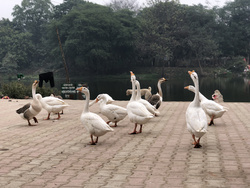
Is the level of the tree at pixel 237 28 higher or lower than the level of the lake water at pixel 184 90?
higher

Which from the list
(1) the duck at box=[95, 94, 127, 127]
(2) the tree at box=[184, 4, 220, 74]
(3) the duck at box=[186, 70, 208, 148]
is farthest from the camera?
(2) the tree at box=[184, 4, 220, 74]

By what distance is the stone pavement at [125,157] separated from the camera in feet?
15.1

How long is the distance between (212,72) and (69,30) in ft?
→ 76.0

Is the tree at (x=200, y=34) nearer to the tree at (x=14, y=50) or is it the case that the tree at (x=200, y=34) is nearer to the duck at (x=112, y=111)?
the tree at (x=14, y=50)

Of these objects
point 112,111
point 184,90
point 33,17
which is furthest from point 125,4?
point 112,111

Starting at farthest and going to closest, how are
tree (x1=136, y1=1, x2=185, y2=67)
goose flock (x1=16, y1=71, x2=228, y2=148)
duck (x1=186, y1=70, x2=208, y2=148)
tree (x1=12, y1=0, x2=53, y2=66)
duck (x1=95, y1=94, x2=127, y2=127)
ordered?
tree (x1=12, y1=0, x2=53, y2=66), tree (x1=136, y1=1, x2=185, y2=67), duck (x1=95, y1=94, x2=127, y2=127), goose flock (x1=16, y1=71, x2=228, y2=148), duck (x1=186, y1=70, x2=208, y2=148)

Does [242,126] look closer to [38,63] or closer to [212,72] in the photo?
[212,72]

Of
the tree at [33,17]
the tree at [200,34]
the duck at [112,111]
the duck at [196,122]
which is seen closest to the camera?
the duck at [196,122]

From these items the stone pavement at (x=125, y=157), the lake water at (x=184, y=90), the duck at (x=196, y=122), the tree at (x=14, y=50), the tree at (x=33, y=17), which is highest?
the tree at (x=33, y=17)

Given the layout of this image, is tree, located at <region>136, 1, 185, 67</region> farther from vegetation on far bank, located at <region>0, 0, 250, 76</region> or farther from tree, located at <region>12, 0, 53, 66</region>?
tree, located at <region>12, 0, 53, 66</region>

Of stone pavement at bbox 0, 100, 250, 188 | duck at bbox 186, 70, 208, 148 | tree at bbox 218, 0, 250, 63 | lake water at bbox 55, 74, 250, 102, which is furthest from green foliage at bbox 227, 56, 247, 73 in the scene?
duck at bbox 186, 70, 208, 148

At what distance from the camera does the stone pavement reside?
460 centimetres

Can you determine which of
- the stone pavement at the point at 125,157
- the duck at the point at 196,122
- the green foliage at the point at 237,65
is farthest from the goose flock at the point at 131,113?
the green foliage at the point at 237,65

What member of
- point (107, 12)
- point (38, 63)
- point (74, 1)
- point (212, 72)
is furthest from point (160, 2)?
point (38, 63)
